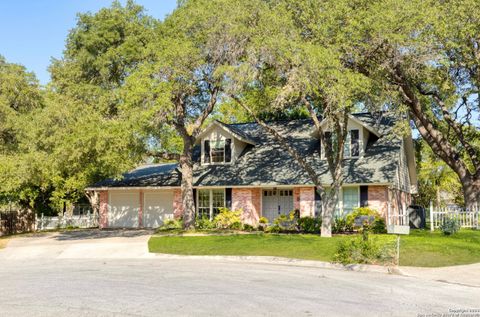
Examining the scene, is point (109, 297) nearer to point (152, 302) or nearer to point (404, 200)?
point (152, 302)

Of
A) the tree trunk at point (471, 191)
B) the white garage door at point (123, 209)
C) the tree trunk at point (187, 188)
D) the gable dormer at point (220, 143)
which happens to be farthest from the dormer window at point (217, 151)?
the tree trunk at point (471, 191)

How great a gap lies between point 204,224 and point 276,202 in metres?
4.26

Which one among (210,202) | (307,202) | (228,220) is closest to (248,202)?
(228,220)

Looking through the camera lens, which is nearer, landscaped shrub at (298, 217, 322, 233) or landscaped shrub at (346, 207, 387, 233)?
landscaped shrub at (346, 207, 387, 233)

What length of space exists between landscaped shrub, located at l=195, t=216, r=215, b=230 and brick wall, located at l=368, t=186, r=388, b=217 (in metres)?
8.62

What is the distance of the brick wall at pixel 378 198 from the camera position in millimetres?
25703

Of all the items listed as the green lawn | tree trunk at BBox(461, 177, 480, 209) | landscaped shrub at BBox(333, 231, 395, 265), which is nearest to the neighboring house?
tree trunk at BBox(461, 177, 480, 209)

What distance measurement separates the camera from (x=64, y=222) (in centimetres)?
3591

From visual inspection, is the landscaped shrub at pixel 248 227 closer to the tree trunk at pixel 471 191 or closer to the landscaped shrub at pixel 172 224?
the landscaped shrub at pixel 172 224

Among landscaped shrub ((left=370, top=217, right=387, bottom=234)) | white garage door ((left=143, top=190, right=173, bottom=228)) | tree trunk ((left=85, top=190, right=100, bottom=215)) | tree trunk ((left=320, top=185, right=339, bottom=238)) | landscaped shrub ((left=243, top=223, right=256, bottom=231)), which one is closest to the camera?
tree trunk ((left=320, top=185, right=339, bottom=238))

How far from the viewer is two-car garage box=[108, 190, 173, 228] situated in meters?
31.5

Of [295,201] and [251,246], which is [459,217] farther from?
[251,246]

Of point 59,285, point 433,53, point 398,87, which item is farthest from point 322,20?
point 59,285

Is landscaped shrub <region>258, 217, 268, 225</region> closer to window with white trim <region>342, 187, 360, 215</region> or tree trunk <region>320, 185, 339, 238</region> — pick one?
window with white trim <region>342, 187, 360, 215</region>
